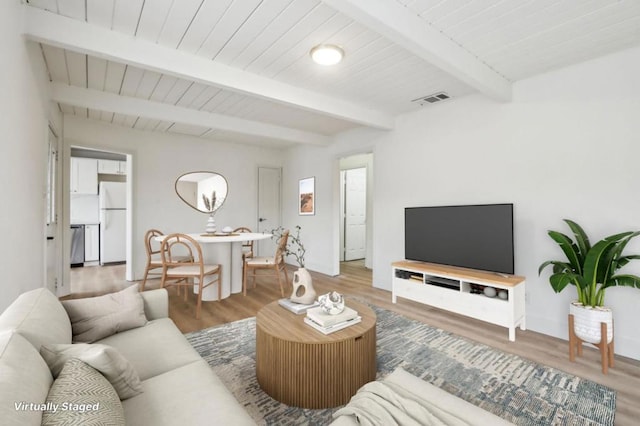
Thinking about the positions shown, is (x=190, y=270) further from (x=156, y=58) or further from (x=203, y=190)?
(x=203, y=190)

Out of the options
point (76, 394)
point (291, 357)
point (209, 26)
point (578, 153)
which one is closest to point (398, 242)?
point (578, 153)

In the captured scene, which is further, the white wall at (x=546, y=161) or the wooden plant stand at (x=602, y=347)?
the white wall at (x=546, y=161)

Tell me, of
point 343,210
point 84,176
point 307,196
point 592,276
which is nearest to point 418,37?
point 592,276

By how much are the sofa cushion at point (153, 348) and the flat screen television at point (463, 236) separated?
2728mm

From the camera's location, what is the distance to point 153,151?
195 inches

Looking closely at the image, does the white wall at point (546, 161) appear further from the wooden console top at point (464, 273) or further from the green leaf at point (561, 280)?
the green leaf at point (561, 280)

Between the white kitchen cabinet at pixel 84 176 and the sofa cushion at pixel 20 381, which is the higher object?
the white kitchen cabinet at pixel 84 176

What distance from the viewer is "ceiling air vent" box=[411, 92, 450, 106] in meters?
3.40

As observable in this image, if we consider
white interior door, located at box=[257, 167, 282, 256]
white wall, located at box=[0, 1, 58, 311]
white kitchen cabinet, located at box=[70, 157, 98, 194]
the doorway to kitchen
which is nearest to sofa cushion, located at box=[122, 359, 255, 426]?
white wall, located at box=[0, 1, 58, 311]

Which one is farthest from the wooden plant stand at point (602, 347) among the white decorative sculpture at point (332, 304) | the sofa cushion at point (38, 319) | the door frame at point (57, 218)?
the door frame at point (57, 218)

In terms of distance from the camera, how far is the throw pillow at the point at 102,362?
1.03 meters

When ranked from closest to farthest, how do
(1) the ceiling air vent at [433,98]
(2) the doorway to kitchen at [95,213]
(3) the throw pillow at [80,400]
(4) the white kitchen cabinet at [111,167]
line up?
(3) the throw pillow at [80,400]
(1) the ceiling air vent at [433,98]
(2) the doorway to kitchen at [95,213]
(4) the white kitchen cabinet at [111,167]

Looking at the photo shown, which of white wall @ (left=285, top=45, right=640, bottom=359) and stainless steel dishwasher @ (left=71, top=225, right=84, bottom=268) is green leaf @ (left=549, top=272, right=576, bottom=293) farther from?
stainless steel dishwasher @ (left=71, top=225, right=84, bottom=268)

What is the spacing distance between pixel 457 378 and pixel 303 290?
1.22 meters
